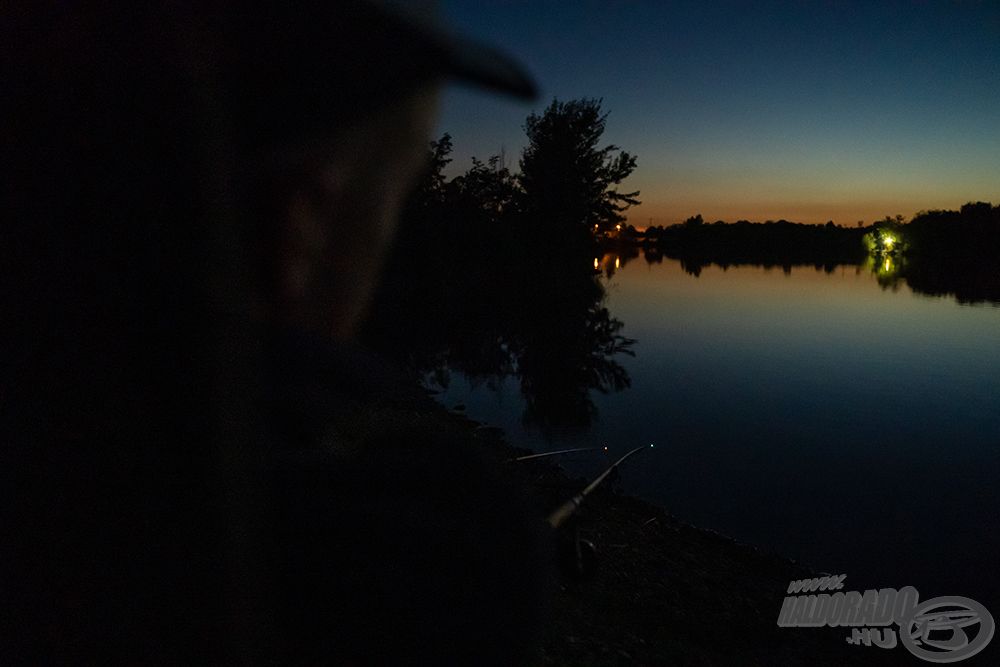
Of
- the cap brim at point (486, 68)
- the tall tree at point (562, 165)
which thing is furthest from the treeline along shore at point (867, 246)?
the cap brim at point (486, 68)

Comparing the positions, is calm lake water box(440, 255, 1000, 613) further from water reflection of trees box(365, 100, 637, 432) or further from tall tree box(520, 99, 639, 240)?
tall tree box(520, 99, 639, 240)

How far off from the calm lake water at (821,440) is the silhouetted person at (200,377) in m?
12.1

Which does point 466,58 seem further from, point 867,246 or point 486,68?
point 867,246

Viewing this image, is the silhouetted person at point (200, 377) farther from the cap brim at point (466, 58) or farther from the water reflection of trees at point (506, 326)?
the water reflection of trees at point (506, 326)

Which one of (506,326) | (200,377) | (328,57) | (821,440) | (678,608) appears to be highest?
(328,57)

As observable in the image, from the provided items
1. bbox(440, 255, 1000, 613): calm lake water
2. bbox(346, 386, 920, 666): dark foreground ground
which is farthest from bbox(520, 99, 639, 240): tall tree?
bbox(346, 386, 920, 666): dark foreground ground

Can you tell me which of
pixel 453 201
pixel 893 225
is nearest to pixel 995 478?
pixel 453 201

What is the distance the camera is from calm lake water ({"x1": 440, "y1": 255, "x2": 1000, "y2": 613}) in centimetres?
1132

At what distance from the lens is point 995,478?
577 inches


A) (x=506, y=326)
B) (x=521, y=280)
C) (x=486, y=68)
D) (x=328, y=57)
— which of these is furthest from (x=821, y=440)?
(x=521, y=280)

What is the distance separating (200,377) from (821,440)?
→ 1994 cm

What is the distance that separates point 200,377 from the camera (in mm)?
587

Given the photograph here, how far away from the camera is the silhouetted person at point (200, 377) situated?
0.55m

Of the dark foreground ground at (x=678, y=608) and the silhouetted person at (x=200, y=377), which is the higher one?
the silhouetted person at (x=200, y=377)
